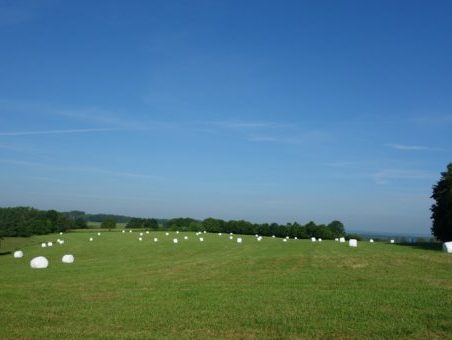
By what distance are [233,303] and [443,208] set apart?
48465 mm

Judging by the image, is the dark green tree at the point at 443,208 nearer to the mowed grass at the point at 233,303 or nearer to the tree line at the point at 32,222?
the mowed grass at the point at 233,303

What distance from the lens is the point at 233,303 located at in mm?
16297

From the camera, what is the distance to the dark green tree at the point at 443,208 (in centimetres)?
5458

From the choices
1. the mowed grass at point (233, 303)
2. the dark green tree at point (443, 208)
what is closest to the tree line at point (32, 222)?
the mowed grass at point (233, 303)

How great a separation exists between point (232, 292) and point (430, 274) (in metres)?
10.9

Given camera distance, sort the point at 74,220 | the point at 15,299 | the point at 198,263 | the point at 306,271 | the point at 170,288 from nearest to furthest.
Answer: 1. the point at 15,299
2. the point at 170,288
3. the point at 306,271
4. the point at 198,263
5. the point at 74,220

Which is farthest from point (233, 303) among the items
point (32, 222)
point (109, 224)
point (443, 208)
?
point (109, 224)

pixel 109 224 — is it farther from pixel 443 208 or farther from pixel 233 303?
pixel 233 303

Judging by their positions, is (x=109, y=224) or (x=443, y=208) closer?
(x=443, y=208)

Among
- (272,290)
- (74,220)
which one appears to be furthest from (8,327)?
(74,220)

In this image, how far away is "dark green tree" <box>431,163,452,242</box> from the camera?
179ft

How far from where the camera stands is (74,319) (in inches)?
571

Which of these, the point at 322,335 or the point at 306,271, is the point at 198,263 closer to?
the point at 306,271

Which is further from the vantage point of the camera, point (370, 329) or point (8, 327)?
point (8, 327)
